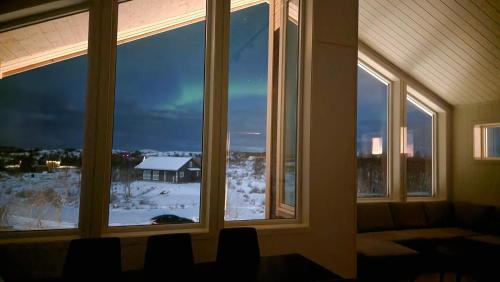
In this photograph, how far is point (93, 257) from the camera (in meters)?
2.04

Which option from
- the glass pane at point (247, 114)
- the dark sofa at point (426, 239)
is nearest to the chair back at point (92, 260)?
the glass pane at point (247, 114)

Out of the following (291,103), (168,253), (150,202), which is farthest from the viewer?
(291,103)

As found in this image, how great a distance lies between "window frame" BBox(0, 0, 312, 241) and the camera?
8.55 feet

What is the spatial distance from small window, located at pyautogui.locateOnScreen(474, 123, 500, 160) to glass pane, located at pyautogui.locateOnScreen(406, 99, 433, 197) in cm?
67

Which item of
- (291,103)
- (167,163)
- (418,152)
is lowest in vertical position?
(167,163)

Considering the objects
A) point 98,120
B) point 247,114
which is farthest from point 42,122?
point 247,114

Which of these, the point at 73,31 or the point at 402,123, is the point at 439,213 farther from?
the point at 73,31

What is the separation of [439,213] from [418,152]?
3.38 feet

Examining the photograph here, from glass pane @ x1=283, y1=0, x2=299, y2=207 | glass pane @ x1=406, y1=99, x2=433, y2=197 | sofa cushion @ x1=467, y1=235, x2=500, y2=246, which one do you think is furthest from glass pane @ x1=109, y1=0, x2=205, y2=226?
glass pane @ x1=406, y1=99, x2=433, y2=197

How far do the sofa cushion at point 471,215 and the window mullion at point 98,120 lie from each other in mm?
5012

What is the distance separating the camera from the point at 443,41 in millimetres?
4098

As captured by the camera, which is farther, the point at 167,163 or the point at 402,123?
the point at 402,123

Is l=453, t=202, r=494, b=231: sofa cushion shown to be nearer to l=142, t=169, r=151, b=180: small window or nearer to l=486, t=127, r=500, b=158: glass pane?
l=486, t=127, r=500, b=158: glass pane

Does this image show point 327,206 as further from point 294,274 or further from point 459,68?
point 459,68
